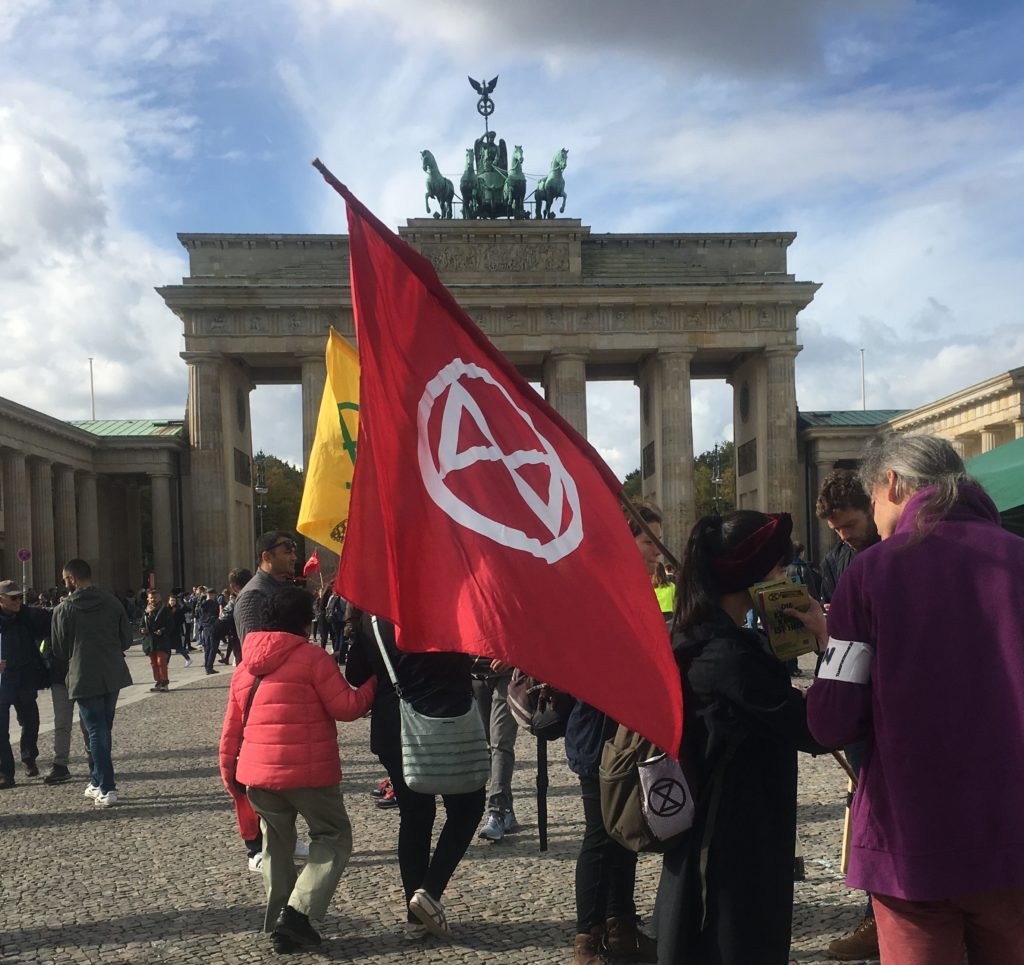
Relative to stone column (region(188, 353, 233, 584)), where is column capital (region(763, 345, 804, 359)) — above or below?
above

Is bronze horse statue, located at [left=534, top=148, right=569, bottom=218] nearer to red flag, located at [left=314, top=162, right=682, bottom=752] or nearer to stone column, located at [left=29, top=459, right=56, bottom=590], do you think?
stone column, located at [left=29, top=459, right=56, bottom=590]

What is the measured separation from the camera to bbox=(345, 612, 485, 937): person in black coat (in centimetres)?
469

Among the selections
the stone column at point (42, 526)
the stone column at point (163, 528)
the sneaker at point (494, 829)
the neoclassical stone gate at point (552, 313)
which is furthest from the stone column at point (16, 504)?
the sneaker at point (494, 829)

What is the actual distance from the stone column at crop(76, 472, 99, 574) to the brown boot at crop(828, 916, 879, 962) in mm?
46105

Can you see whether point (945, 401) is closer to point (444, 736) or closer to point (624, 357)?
point (624, 357)

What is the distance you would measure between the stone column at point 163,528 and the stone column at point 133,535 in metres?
5.65

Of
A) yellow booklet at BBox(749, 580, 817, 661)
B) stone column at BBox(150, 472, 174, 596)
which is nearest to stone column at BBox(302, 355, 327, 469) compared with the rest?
stone column at BBox(150, 472, 174, 596)

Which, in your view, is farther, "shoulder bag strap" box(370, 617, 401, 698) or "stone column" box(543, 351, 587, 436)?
"stone column" box(543, 351, 587, 436)

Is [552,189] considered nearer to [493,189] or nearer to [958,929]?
[493,189]

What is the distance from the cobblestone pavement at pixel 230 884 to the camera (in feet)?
15.6

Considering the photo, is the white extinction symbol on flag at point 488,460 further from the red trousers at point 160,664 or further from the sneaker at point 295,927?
the red trousers at point 160,664

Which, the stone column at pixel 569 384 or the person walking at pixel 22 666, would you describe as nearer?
the person walking at pixel 22 666

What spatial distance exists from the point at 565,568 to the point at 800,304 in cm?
4684

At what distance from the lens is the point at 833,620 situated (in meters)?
2.56
